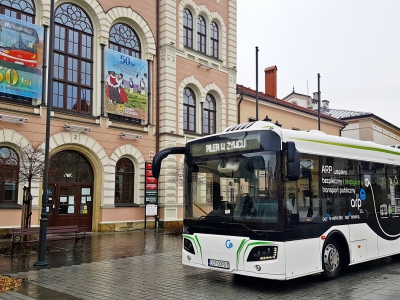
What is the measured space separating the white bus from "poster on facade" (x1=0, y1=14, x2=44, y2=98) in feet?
34.6

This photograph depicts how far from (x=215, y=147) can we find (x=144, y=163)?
45.6ft

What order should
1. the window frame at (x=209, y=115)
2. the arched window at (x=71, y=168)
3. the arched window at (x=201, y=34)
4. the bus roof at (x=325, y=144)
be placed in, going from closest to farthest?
1. the bus roof at (x=325, y=144)
2. the arched window at (x=71, y=168)
3. the arched window at (x=201, y=34)
4. the window frame at (x=209, y=115)

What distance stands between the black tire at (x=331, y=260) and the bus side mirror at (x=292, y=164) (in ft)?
6.98

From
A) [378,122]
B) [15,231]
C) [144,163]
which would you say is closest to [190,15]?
[144,163]

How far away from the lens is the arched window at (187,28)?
25.9 metres

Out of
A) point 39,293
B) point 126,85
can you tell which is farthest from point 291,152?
point 126,85

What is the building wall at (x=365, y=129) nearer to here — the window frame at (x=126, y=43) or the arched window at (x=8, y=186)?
the window frame at (x=126, y=43)

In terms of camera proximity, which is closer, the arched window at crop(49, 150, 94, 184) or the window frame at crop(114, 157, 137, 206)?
the arched window at crop(49, 150, 94, 184)

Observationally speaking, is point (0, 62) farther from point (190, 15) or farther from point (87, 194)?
point (190, 15)

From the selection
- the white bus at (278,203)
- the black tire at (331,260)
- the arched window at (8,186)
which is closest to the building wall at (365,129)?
the arched window at (8,186)

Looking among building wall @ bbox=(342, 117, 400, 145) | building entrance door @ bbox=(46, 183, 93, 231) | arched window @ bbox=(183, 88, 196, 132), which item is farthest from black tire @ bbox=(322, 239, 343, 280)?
building wall @ bbox=(342, 117, 400, 145)

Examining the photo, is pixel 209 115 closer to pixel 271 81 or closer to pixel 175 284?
pixel 271 81

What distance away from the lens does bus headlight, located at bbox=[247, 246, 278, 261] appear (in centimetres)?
812

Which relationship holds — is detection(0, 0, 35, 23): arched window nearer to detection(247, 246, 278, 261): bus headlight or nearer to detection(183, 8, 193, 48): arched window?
detection(183, 8, 193, 48): arched window
